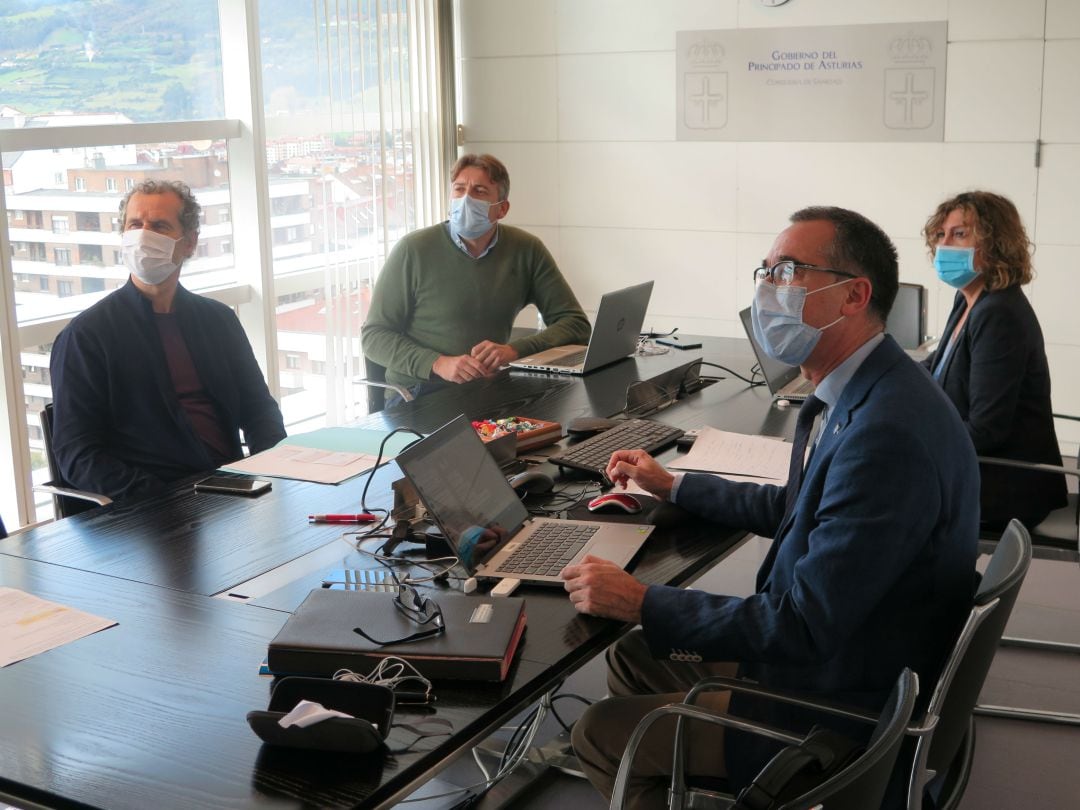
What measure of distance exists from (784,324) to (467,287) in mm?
2445

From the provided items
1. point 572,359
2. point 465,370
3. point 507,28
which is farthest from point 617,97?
point 465,370

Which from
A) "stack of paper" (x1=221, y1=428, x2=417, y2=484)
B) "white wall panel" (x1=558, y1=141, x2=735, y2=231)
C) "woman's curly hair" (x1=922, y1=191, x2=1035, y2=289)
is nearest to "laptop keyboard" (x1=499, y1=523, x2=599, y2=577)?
"stack of paper" (x1=221, y1=428, x2=417, y2=484)

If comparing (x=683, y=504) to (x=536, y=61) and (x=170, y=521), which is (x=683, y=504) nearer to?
(x=170, y=521)

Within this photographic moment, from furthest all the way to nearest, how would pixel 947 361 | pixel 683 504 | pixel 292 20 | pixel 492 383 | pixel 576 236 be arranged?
pixel 576 236
pixel 292 20
pixel 492 383
pixel 947 361
pixel 683 504

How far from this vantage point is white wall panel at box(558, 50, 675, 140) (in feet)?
20.0

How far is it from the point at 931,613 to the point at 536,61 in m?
5.11

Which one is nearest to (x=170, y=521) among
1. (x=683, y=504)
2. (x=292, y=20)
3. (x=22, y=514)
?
(x=683, y=504)

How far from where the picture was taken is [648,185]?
20.4 ft

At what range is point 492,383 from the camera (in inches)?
150

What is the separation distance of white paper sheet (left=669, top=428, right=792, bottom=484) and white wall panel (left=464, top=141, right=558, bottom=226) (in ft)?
11.8

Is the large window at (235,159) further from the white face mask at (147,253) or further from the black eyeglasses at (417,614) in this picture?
the black eyeglasses at (417,614)

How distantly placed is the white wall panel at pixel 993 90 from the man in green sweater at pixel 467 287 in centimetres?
223

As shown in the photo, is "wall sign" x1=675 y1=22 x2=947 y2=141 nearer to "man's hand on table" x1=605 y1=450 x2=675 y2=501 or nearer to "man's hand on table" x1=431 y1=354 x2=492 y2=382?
"man's hand on table" x1=431 y1=354 x2=492 y2=382

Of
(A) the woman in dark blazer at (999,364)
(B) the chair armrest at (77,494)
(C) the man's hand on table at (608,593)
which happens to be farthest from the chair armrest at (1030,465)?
(B) the chair armrest at (77,494)
